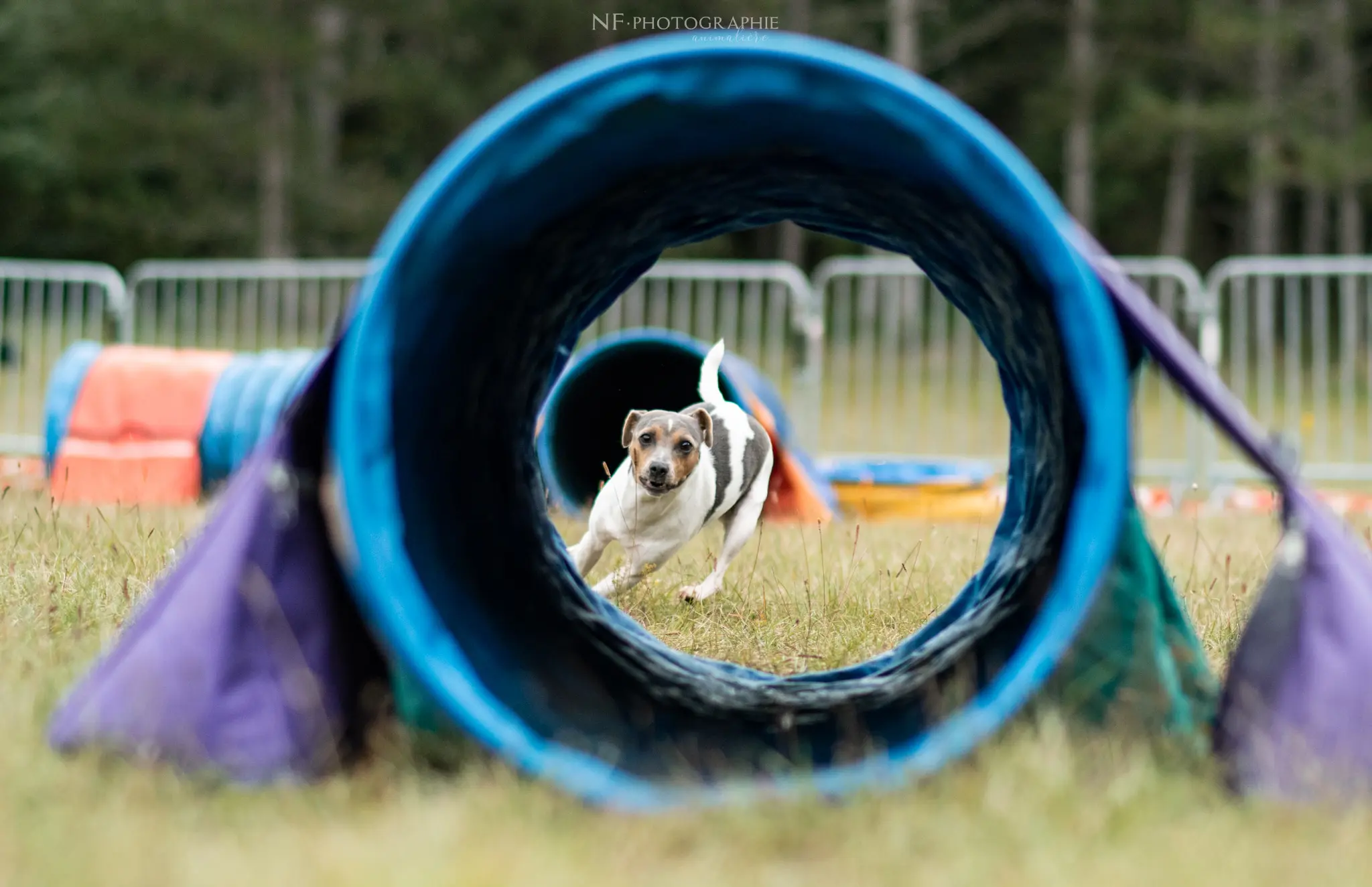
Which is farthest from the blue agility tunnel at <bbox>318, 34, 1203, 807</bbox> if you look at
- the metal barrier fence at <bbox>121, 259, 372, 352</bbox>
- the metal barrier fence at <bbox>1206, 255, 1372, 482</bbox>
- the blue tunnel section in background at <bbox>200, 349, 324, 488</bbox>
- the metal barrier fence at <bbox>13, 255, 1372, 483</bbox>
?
the metal barrier fence at <bbox>121, 259, 372, 352</bbox>

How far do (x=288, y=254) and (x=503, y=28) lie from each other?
550 centimetres

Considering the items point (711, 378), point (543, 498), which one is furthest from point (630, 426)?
point (543, 498)

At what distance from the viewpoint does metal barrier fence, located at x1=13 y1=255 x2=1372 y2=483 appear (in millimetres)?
10344

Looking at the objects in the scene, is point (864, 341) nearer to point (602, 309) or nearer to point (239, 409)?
point (239, 409)

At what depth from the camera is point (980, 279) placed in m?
3.28

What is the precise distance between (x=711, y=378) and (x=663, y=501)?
1.12 meters

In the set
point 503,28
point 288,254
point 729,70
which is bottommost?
point 729,70

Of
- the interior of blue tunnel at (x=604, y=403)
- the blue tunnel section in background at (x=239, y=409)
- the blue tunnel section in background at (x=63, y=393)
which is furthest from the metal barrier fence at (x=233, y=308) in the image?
the interior of blue tunnel at (x=604, y=403)

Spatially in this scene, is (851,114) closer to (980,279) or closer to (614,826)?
(980,279)

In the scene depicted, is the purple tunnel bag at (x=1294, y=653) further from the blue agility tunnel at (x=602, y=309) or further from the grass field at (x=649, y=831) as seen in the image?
the blue agility tunnel at (x=602, y=309)

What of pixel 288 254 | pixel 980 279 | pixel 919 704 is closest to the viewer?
pixel 919 704

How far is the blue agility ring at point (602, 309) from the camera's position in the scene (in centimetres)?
226

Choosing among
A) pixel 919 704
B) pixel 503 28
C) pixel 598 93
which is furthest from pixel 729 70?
pixel 503 28

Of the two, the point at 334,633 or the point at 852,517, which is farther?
the point at 852,517
